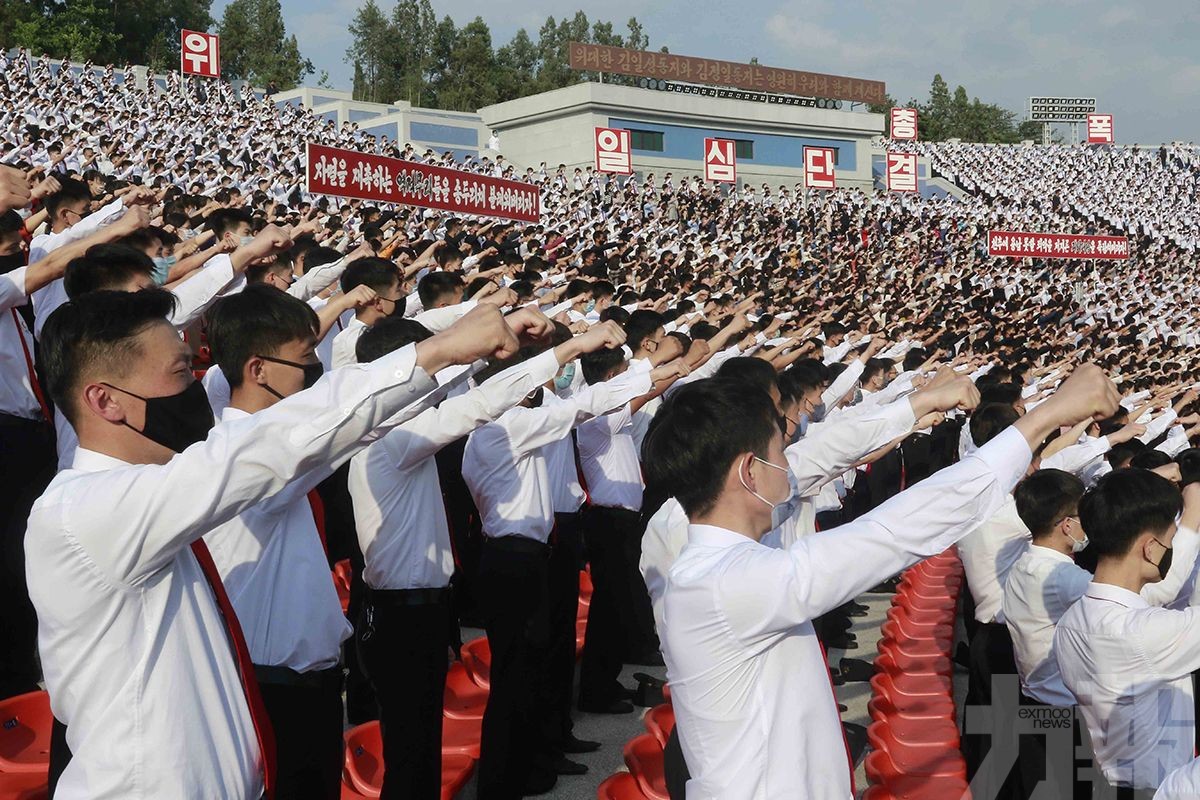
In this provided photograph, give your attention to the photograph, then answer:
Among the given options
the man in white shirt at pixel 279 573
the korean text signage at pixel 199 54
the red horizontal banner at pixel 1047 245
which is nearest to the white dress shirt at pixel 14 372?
the man in white shirt at pixel 279 573

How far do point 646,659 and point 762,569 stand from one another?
4978 millimetres

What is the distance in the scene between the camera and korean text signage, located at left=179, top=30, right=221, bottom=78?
30.4 metres

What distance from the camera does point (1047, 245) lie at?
76.4 ft

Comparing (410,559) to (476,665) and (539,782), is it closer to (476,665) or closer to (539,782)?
(539,782)

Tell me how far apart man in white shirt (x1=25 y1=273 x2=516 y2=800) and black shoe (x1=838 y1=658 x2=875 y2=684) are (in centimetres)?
522

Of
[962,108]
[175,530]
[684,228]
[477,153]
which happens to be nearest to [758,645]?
[175,530]

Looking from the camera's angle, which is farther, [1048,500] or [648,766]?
[1048,500]

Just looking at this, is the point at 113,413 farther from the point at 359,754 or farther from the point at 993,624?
the point at 993,624

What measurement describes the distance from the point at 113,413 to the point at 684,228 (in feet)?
92.0

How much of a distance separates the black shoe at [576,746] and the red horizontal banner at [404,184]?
5290 mm

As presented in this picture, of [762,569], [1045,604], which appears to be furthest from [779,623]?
[1045,604]

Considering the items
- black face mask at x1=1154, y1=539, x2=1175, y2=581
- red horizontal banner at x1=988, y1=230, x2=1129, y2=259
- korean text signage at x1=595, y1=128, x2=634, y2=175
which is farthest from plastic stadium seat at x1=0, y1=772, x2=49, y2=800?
korean text signage at x1=595, y1=128, x2=634, y2=175

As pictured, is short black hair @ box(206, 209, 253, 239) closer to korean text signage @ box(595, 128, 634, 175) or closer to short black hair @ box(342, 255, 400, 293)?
short black hair @ box(342, 255, 400, 293)

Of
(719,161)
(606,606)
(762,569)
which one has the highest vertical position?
(719,161)
